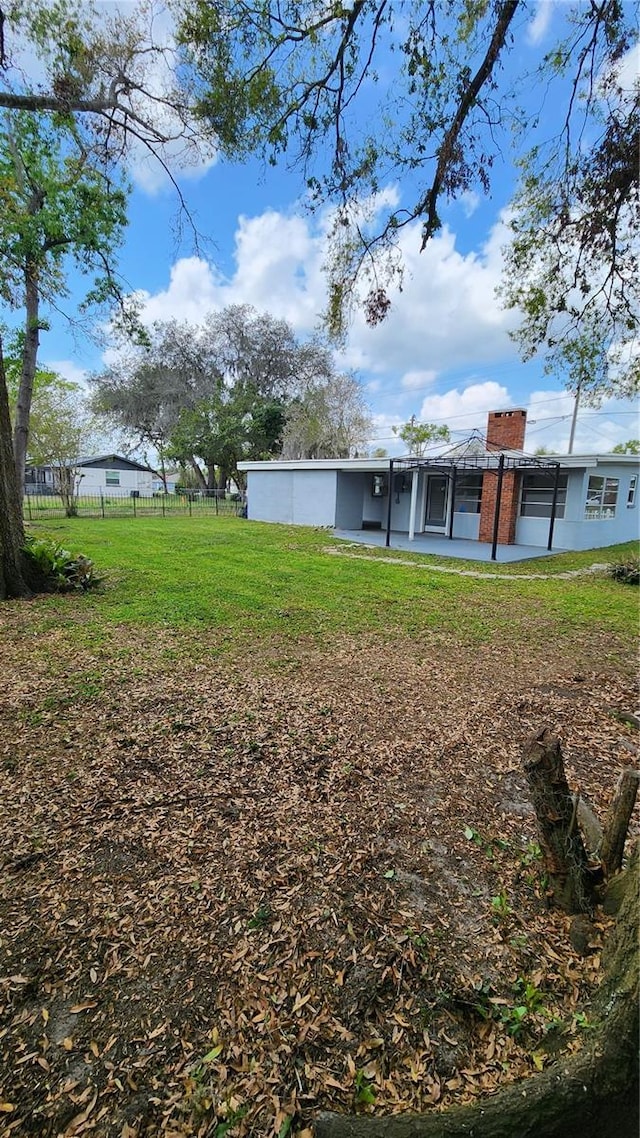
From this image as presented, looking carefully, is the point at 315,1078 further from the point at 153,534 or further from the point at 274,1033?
the point at 153,534

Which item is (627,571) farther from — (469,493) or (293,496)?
(293,496)

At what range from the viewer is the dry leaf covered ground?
1505mm

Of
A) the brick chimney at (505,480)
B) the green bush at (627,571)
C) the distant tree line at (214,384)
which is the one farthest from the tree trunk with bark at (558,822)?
the distant tree line at (214,384)

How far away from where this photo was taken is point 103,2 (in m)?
5.03

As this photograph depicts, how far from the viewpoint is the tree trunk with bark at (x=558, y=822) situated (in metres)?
2.03

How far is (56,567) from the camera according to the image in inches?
276

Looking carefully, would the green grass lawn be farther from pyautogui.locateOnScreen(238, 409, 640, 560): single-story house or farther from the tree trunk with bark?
the tree trunk with bark

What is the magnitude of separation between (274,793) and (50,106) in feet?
24.4

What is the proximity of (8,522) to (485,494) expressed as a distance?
1291cm

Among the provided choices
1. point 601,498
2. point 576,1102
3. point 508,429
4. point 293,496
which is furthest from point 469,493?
point 576,1102

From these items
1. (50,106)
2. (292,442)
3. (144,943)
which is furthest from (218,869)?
(292,442)

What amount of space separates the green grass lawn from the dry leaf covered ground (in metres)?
1.89

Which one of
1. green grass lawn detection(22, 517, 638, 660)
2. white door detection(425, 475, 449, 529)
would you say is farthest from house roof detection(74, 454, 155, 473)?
white door detection(425, 475, 449, 529)

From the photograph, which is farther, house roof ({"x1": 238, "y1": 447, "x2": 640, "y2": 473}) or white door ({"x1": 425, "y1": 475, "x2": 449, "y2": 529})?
white door ({"x1": 425, "y1": 475, "x2": 449, "y2": 529})
